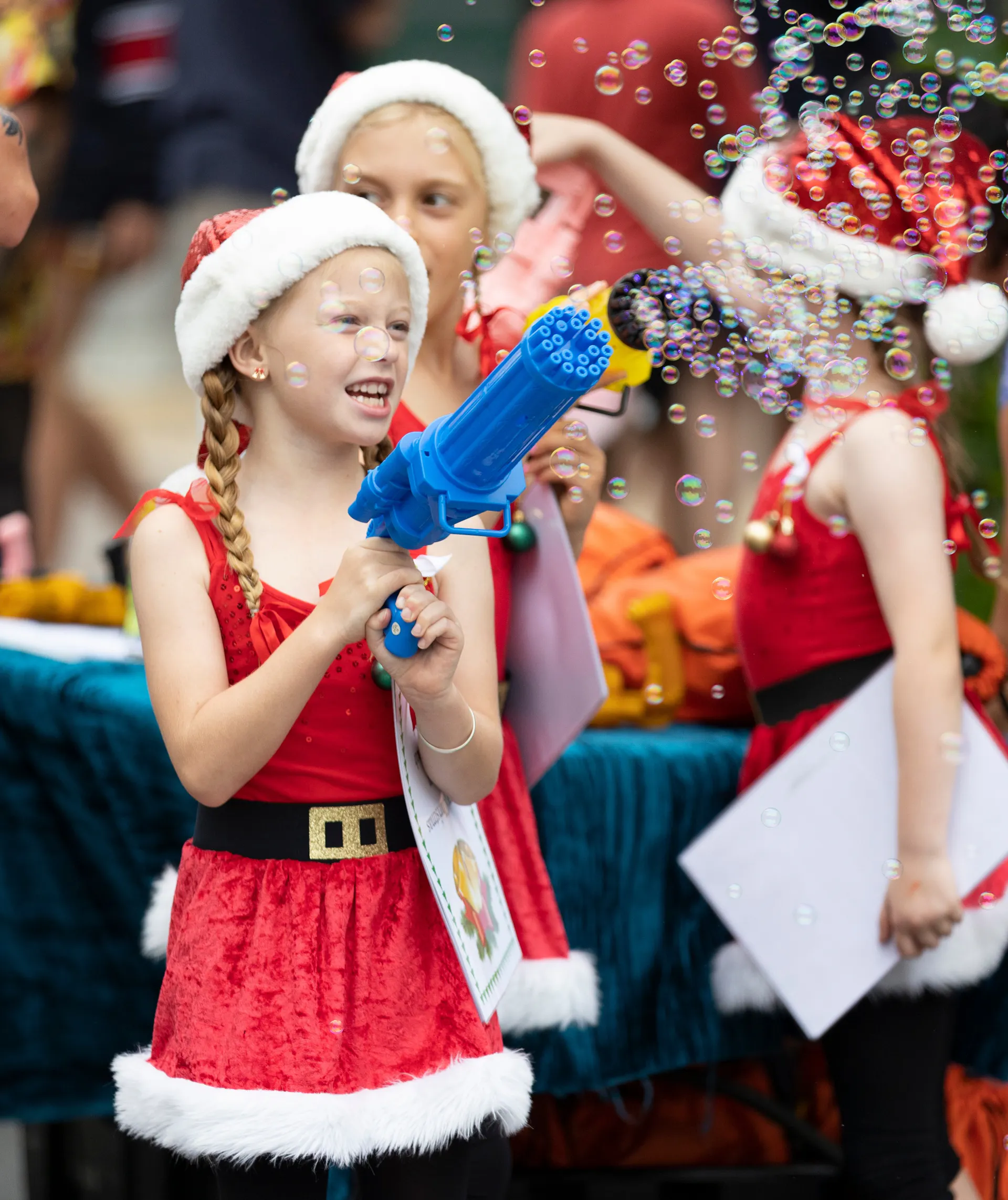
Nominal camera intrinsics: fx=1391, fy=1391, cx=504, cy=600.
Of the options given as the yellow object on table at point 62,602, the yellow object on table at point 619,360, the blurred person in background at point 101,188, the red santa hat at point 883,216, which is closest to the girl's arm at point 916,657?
the red santa hat at point 883,216

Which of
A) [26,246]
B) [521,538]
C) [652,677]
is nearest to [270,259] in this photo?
[521,538]

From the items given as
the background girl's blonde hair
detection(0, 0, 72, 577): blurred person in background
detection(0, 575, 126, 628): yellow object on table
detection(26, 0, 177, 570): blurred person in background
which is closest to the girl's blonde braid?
the background girl's blonde hair

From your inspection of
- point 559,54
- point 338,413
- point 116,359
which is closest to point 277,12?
→ point 559,54

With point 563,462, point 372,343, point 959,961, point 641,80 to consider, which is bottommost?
point 959,961

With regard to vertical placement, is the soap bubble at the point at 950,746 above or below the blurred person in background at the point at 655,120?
below

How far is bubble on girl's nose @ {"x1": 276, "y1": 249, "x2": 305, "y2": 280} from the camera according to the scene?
36.4 inches

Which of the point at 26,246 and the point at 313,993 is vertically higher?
the point at 26,246

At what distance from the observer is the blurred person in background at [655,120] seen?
6.19 ft

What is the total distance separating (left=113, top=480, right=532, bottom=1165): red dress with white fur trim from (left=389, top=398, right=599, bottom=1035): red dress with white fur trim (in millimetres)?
189

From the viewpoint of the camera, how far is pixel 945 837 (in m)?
1.25

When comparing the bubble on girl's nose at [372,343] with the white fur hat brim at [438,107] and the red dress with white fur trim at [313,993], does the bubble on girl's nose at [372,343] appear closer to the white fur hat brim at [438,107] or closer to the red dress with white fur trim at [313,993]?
the red dress with white fur trim at [313,993]

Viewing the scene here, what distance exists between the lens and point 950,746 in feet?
4.06

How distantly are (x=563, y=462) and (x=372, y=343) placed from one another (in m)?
0.31

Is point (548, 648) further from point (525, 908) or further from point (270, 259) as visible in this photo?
point (270, 259)
